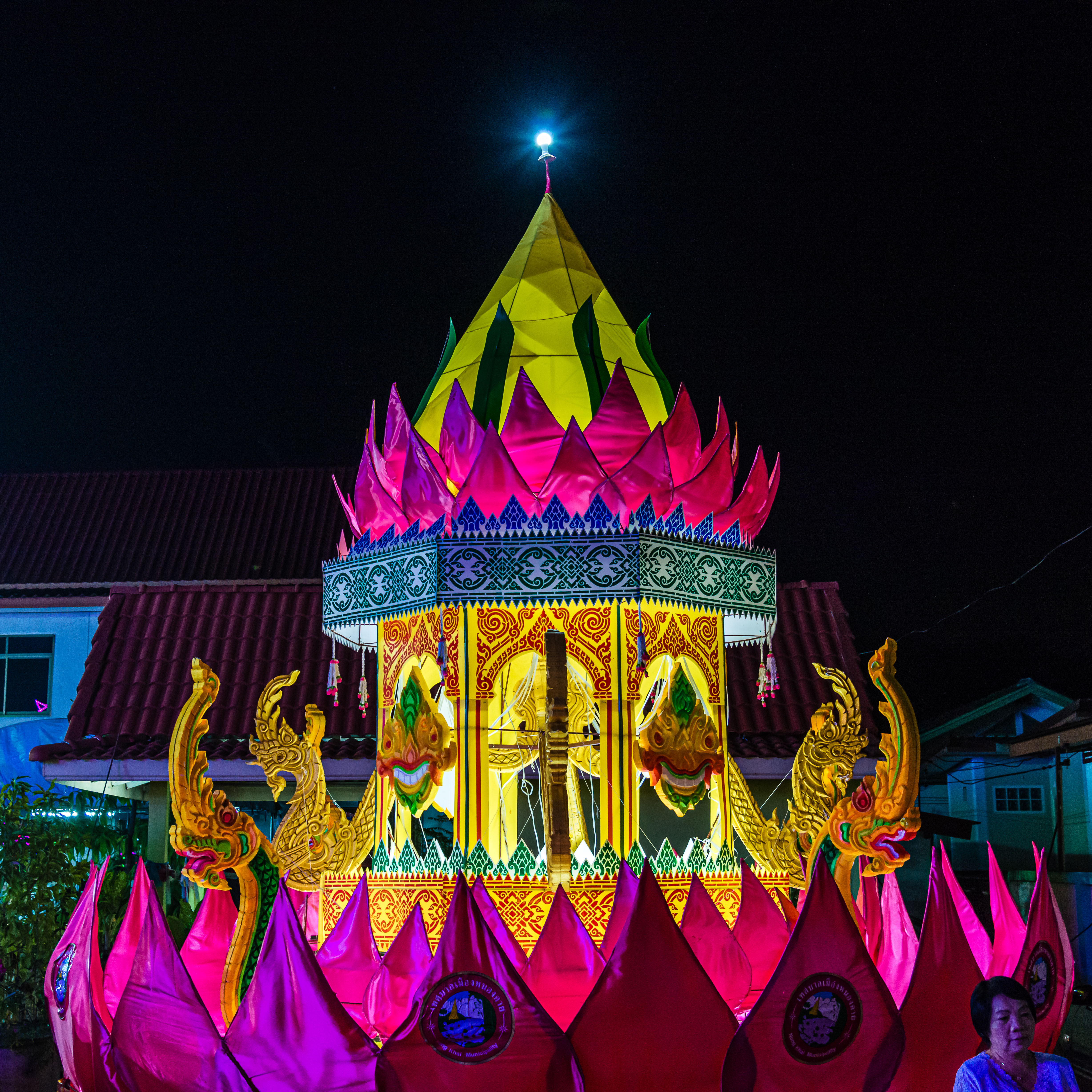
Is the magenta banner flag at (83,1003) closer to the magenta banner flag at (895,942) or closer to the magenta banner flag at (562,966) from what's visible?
the magenta banner flag at (562,966)

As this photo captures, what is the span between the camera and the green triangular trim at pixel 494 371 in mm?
8719

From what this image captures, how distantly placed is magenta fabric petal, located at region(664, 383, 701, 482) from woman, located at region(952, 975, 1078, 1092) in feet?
14.3

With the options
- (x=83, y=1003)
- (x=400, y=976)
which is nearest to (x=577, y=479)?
(x=400, y=976)

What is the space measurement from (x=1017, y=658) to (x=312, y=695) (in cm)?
1823

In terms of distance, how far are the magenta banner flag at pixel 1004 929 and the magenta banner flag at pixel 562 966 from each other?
2.43 metres

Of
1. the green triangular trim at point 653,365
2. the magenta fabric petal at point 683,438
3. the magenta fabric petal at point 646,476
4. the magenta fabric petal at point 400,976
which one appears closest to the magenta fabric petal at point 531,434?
the magenta fabric petal at point 646,476

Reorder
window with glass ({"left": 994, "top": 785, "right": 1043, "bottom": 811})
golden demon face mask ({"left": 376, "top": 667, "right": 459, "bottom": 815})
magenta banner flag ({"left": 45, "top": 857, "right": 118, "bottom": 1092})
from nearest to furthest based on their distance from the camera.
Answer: magenta banner flag ({"left": 45, "top": 857, "right": 118, "bottom": 1092}), golden demon face mask ({"left": 376, "top": 667, "right": 459, "bottom": 815}), window with glass ({"left": 994, "top": 785, "right": 1043, "bottom": 811})

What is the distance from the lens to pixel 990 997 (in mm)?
4727

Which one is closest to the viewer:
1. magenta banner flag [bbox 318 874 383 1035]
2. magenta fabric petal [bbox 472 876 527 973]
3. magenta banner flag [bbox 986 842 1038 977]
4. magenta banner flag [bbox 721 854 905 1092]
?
magenta banner flag [bbox 721 854 905 1092]

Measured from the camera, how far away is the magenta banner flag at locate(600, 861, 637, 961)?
19.7 ft

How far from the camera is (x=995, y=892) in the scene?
24.9ft

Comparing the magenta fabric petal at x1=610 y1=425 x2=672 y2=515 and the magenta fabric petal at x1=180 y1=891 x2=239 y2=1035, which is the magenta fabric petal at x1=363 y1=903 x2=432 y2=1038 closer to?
the magenta fabric petal at x1=180 y1=891 x2=239 y2=1035

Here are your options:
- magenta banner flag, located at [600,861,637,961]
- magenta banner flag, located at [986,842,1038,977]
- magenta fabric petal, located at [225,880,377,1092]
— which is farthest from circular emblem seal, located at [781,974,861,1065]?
magenta fabric petal, located at [225,880,377,1092]

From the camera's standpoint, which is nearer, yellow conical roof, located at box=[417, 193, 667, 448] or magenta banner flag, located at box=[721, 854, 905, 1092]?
magenta banner flag, located at box=[721, 854, 905, 1092]
